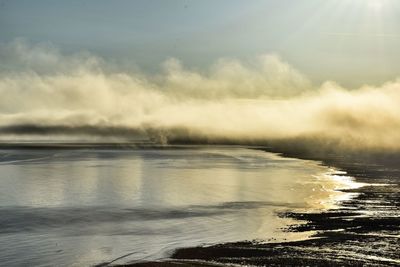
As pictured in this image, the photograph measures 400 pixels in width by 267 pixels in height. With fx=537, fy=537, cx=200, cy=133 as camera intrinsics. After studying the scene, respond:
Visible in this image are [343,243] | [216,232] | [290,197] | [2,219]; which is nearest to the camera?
[343,243]

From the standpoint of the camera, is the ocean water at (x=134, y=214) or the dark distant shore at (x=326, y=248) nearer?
the dark distant shore at (x=326, y=248)

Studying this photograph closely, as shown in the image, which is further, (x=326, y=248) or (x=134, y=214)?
(x=134, y=214)

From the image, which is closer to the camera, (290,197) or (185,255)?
(185,255)

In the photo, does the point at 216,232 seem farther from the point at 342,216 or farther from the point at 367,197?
the point at 367,197

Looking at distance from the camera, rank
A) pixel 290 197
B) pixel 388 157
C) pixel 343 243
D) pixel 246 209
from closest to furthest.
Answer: pixel 343 243 → pixel 246 209 → pixel 290 197 → pixel 388 157

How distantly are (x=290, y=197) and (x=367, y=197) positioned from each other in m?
8.68

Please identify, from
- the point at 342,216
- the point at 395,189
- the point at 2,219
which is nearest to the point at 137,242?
the point at 2,219

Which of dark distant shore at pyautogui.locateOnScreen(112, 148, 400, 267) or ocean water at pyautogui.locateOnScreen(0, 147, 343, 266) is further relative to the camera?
ocean water at pyautogui.locateOnScreen(0, 147, 343, 266)

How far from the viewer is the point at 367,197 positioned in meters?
57.2

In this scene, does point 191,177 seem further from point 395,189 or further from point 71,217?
point 71,217

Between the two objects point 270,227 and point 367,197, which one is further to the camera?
point 367,197

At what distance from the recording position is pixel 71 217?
4631cm

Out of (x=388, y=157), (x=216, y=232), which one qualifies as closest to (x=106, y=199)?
(x=216, y=232)

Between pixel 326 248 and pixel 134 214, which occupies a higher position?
pixel 326 248
